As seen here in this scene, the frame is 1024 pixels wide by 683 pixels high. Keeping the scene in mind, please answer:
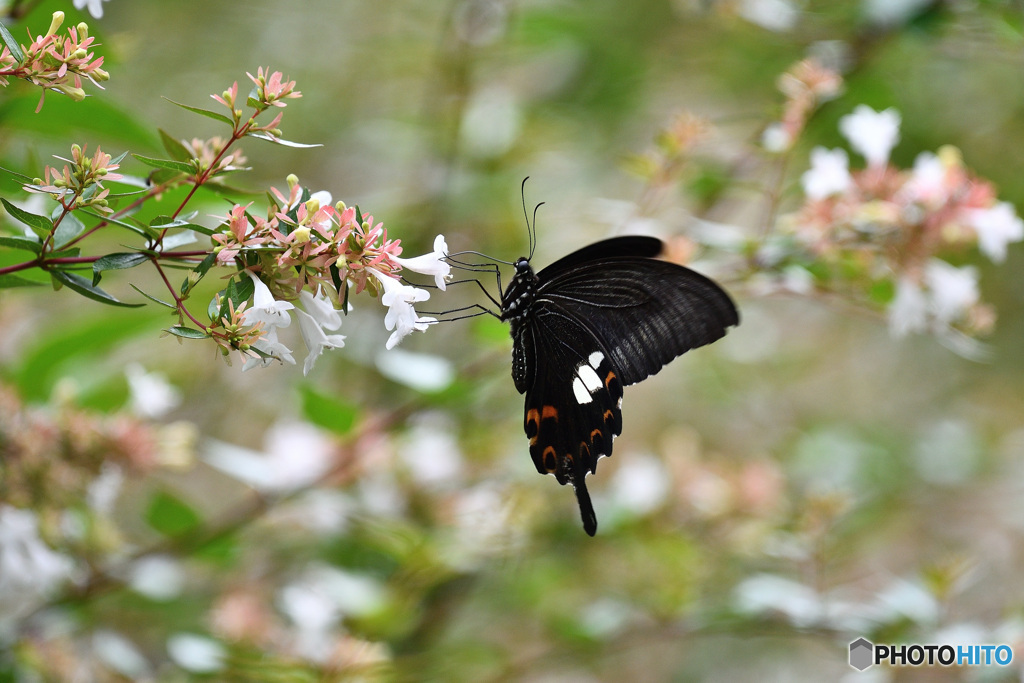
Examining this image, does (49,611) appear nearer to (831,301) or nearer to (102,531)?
(102,531)

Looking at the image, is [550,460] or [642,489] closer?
[550,460]

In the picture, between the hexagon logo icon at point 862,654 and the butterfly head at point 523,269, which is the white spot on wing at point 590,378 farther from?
the hexagon logo icon at point 862,654

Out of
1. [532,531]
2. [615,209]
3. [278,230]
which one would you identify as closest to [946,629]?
[532,531]

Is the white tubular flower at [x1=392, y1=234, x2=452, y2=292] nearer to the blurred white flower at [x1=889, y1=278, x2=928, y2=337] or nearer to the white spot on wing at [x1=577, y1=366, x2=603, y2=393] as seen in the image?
the white spot on wing at [x1=577, y1=366, x2=603, y2=393]

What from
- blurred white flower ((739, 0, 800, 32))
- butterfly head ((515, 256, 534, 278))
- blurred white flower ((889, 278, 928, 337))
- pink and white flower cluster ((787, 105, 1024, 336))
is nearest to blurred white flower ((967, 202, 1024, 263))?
pink and white flower cluster ((787, 105, 1024, 336))

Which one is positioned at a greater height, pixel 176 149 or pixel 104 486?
pixel 176 149

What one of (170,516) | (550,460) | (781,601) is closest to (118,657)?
(170,516)

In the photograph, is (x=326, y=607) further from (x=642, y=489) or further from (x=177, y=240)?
(x=177, y=240)
